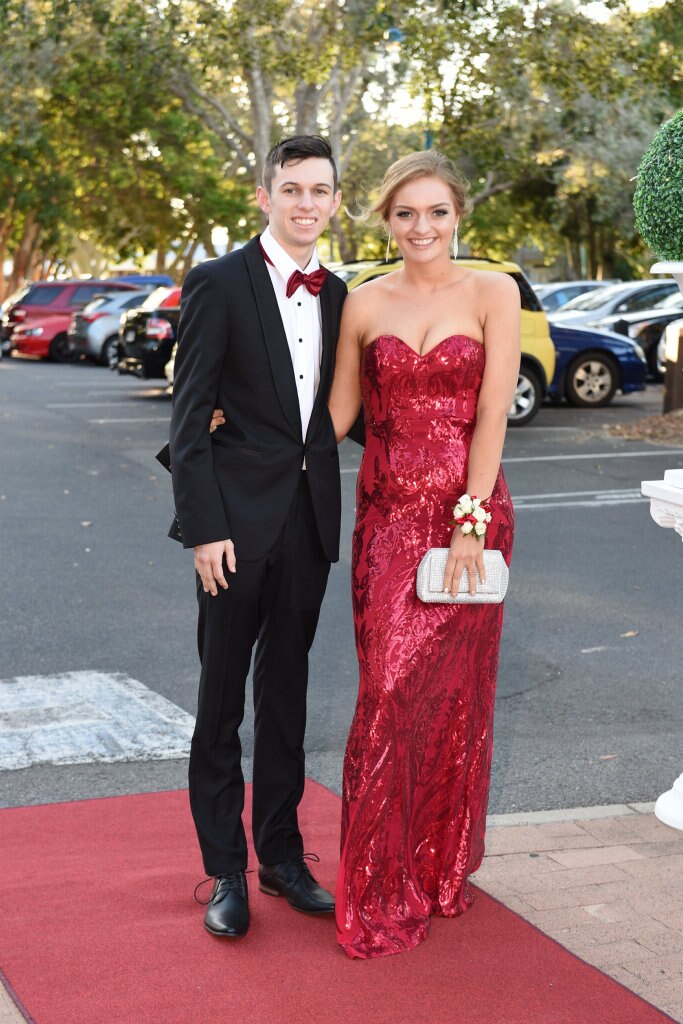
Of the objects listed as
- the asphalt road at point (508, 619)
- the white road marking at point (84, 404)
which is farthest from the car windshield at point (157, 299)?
the asphalt road at point (508, 619)

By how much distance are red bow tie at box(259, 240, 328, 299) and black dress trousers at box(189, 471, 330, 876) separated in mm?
514

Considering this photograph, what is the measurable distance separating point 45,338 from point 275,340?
2770 centimetres

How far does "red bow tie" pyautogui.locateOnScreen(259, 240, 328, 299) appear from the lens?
373 centimetres

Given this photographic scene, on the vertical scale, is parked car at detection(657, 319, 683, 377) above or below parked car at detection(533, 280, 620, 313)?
below

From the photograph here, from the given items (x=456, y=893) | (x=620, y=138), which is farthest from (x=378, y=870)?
(x=620, y=138)

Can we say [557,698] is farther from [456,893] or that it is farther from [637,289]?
[637,289]

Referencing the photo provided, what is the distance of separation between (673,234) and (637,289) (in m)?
20.1

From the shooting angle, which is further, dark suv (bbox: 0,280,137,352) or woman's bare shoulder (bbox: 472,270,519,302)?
dark suv (bbox: 0,280,137,352)

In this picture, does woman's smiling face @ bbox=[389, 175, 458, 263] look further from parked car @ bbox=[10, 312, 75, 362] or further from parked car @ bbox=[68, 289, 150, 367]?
parked car @ bbox=[10, 312, 75, 362]

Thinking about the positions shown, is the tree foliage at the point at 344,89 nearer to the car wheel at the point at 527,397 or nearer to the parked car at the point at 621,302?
the parked car at the point at 621,302

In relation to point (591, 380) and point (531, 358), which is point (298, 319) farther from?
point (591, 380)

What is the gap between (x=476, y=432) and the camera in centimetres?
373

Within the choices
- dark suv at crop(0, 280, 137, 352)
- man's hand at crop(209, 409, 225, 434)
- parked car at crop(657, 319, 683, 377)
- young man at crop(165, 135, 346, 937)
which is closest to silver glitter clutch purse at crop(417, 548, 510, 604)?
young man at crop(165, 135, 346, 937)

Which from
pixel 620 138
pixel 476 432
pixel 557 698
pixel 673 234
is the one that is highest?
pixel 620 138
